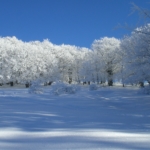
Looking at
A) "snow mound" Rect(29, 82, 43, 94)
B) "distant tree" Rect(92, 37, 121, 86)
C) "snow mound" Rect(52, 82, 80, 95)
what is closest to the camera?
"snow mound" Rect(52, 82, 80, 95)

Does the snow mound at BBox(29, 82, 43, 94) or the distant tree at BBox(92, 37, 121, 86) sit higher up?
the distant tree at BBox(92, 37, 121, 86)

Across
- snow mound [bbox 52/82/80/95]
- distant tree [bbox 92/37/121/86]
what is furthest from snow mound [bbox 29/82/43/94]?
distant tree [bbox 92/37/121/86]

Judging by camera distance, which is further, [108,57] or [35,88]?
[108,57]

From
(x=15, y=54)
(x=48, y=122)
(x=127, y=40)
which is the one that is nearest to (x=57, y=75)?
(x=15, y=54)

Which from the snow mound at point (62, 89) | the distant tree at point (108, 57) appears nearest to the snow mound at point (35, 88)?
the snow mound at point (62, 89)

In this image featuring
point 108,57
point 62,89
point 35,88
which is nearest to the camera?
point 62,89

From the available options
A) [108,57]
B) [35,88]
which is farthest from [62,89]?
[108,57]

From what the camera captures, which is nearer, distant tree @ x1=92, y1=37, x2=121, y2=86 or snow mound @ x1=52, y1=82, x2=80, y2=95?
snow mound @ x1=52, y1=82, x2=80, y2=95

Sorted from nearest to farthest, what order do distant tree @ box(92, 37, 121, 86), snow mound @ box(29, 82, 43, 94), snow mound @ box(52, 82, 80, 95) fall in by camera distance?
snow mound @ box(52, 82, 80, 95) < snow mound @ box(29, 82, 43, 94) < distant tree @ box(92, 37, 121, 86)

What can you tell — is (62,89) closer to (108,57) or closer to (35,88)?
(35,88)

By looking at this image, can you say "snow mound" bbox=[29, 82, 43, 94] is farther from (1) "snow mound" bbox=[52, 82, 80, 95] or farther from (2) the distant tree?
(2) the distant tree

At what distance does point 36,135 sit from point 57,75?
51102mm

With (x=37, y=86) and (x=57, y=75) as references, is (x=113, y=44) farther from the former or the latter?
(x=37, y=86)

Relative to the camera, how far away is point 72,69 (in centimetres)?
6350
